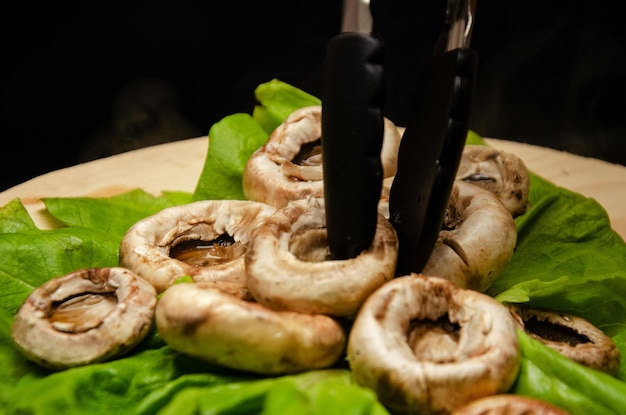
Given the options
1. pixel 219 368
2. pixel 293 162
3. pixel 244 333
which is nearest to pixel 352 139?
pixel 244 333

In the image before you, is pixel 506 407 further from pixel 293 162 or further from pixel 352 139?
pixel 293 162

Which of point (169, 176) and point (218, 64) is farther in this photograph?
point (218, 64)

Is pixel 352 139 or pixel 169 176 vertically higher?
pixel 352 139

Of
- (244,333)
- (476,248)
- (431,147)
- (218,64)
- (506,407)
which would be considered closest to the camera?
(506,407)

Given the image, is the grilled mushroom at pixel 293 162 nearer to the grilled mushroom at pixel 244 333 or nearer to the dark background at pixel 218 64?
the grilled mushroom at pixel 244 333

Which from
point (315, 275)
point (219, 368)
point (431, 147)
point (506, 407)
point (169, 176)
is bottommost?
point (169, 176)

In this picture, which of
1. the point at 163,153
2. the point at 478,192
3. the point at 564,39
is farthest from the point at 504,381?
the point at 564,39

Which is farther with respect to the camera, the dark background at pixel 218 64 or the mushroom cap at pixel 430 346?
the dark background at pixel 218 64

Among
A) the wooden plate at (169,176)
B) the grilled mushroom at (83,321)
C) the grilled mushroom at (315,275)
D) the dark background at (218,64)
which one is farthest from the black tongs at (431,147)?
the dark background at (218,64)
